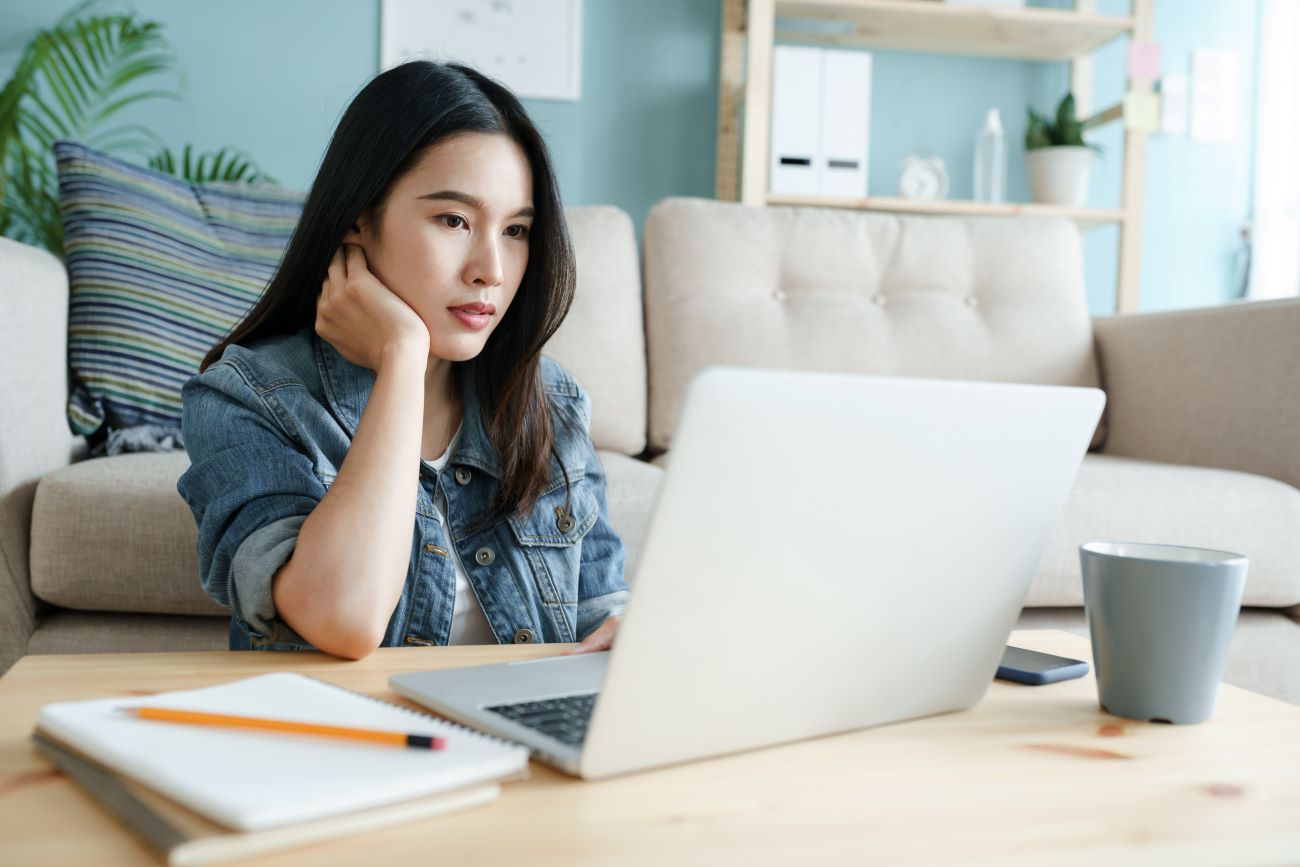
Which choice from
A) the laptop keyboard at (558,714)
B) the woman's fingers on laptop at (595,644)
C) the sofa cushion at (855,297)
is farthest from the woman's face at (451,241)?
the sofa cushion at (855,297)

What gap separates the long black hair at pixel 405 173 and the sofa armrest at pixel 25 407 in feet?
1.79

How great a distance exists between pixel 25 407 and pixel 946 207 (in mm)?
1980

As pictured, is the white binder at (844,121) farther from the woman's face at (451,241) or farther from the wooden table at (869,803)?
the wooden table at (869,803)

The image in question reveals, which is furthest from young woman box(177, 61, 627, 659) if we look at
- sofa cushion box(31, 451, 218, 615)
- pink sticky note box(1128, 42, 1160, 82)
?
pink sticky note box(1128, 42, 1160, 82)

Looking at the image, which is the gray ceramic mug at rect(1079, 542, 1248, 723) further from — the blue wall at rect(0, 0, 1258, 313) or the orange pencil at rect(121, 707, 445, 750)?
the blue wall at rect(0, 0, 1258, 313)

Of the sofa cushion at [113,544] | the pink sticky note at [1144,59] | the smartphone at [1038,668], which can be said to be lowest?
the sofa cushion at [113,544]

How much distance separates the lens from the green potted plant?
2312 millimetres

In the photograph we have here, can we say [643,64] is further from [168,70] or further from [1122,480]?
[1122,480]

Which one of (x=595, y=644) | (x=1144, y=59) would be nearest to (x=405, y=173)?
(x=595, y=644)

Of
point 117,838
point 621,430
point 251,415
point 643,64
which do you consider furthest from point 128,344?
point 643,64

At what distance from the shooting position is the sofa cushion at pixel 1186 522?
1531 mm

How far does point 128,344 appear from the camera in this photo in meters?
1.69

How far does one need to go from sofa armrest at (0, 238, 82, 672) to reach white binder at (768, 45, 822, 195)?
1.57 meters

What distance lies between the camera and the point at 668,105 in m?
2.91
